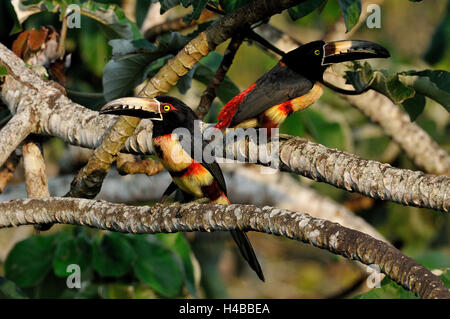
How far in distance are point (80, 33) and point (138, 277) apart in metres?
2.30

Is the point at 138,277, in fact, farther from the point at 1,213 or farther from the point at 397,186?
the point at 397,186

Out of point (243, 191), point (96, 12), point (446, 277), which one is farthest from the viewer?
point (243, 191)

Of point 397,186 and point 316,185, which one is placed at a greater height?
point 316,185

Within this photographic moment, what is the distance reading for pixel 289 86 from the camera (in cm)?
343

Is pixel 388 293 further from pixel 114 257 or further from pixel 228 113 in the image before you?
pixel 114 257

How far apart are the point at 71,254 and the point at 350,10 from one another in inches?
87.1

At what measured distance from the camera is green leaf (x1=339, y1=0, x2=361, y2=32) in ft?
10.6

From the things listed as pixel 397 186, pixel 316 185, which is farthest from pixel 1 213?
pixel 316 185

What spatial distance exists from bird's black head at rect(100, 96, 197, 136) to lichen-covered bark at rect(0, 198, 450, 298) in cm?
45

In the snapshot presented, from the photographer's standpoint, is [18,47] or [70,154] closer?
[18,47]

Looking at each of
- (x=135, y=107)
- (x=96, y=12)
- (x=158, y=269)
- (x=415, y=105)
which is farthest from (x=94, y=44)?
(x=415, y=105)

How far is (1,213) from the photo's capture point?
120 inches

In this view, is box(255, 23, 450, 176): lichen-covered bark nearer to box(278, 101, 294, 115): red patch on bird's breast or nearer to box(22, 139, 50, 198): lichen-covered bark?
box(278, 101, 294, 115): red patch on bird's breast

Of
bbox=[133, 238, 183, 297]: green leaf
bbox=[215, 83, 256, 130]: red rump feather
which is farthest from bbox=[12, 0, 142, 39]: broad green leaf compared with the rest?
bbox=[133, 238, 183, 297]: green leaf
